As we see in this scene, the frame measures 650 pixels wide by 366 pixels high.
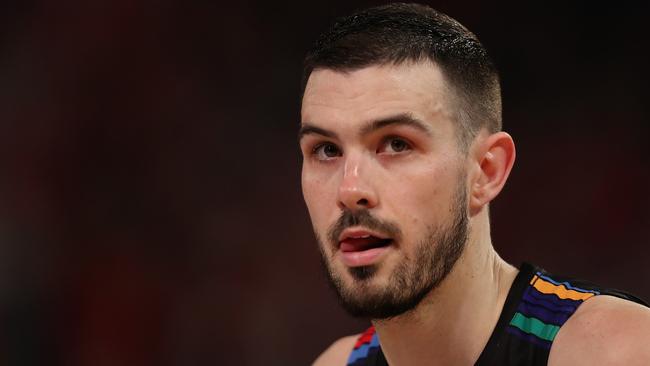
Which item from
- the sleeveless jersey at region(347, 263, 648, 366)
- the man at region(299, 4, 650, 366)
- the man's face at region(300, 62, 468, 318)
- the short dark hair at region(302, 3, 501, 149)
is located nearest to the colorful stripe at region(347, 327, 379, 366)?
the man at region(299, 4, 650, 366)

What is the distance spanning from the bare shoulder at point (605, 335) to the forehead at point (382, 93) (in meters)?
0.64

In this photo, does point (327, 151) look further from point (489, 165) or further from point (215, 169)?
point (215, 169)

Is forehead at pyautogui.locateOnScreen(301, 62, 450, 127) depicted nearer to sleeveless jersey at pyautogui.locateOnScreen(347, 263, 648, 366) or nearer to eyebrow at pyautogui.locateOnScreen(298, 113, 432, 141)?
eyebrow at pyautogui.locateOnScreen(298, 113, 432, 141)

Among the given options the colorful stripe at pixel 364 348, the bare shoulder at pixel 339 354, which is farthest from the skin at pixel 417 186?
the bare shoulder at pixel 339 354

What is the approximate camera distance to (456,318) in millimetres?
2398

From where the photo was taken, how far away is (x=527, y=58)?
5297 mm

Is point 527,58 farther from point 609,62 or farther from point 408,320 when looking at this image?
point 408,320

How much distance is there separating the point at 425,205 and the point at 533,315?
0.48 m

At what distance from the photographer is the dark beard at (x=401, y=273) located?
7.18 ft

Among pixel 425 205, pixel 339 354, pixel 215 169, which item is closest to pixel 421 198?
pixel 425 205

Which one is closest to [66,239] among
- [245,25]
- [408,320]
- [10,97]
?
[10,97]

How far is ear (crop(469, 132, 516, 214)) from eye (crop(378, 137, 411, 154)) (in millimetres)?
225

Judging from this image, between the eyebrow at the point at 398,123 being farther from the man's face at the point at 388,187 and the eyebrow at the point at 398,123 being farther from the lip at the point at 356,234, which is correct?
the lip at the point at 356,234

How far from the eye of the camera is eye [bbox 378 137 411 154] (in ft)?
7.29
